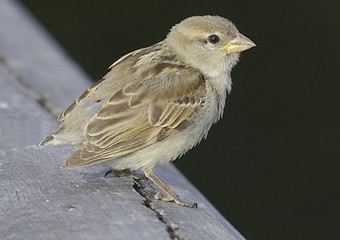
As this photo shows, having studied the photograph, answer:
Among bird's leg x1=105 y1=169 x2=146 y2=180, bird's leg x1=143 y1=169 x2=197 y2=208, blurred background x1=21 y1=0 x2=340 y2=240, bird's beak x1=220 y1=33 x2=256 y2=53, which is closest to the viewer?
bird's leg x1=143 y1=169 x2=197 y2=208

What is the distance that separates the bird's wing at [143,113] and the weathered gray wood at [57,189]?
5.6 inches

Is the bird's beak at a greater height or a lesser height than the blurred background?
greater

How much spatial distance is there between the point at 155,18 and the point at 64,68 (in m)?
4.74

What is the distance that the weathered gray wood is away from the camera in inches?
105

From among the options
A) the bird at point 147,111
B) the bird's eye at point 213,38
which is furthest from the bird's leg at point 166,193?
the bird's eye at point 213,38

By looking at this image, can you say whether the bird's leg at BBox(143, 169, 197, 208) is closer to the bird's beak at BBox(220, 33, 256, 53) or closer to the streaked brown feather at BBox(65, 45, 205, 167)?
the streaked brown feather at BBox(65, 45, 205, 167)

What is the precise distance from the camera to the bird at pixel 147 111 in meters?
3.70

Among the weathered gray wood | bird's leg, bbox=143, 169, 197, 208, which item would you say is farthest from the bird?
the weathered gray wood

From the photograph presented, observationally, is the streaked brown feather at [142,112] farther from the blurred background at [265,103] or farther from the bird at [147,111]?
the blurred background at [265,103]

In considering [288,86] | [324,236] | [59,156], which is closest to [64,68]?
[59,156]

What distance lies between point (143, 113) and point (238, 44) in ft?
2.63

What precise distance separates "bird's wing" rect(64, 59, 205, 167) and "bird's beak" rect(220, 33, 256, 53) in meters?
0.39

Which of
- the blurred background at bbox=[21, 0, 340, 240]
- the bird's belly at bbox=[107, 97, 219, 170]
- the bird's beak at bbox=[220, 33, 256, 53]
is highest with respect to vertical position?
the bird's beak at bbox=[220, 33, 256, 53]

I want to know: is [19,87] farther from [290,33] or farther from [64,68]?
[290,33]
